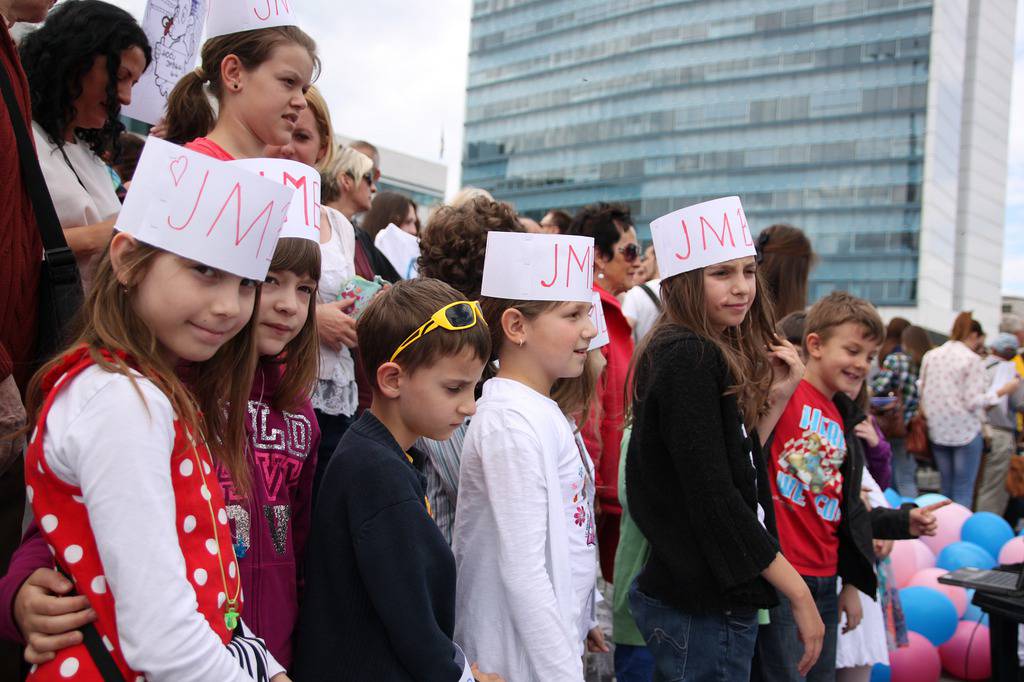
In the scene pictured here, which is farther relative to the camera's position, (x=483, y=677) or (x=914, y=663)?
(x=914, y=663)

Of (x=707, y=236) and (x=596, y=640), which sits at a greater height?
(x=707, y=236)

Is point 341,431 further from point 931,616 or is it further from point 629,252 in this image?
point 931,616

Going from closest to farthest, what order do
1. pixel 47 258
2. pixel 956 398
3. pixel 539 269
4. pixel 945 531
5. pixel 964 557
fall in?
pixel 47 258 < pixel 539 269 < pixel 964 557 < pixel 945 531 < pixel 956 398

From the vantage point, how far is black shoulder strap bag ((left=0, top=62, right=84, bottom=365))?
185 centimetres

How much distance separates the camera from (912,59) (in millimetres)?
56969

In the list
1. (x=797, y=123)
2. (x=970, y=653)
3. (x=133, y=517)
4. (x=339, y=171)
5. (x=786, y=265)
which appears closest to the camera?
(x=133, y=517)

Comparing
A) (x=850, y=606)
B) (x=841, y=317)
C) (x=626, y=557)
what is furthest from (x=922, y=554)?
(x=626, y=557)

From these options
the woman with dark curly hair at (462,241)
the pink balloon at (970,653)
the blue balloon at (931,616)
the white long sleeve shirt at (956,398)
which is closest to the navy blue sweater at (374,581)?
the woman with dark curly hair at (462,241)

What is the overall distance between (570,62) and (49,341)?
78594mm

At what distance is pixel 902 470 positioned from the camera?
777cm

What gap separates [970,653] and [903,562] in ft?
2.61

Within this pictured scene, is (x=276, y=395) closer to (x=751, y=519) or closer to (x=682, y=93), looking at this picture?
(x=751, y=519)

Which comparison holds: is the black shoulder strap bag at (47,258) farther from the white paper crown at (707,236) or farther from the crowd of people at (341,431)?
the white paper crown at (707,236)

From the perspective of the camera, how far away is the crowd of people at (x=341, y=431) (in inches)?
52.6
